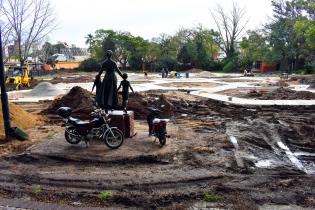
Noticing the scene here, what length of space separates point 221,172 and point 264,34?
5650 cm

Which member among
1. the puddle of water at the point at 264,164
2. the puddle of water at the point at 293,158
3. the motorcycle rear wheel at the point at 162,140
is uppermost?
the motorcycle rear wheel at the point at 162,140

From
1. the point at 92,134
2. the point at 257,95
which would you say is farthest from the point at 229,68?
the point at 92,134

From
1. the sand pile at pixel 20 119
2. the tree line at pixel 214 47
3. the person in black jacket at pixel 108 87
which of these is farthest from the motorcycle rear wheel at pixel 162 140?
the tree line at pixel 214 47

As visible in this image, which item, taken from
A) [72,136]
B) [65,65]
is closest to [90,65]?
[65,65]

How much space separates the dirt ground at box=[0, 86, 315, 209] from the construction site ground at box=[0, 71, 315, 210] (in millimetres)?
15

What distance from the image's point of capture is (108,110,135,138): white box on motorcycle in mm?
10039

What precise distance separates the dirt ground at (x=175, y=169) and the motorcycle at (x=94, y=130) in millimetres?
218

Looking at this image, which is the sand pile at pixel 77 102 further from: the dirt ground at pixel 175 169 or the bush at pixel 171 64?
the bush at pixel 171 64

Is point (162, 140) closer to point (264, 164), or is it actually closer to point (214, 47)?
point (264, 164)

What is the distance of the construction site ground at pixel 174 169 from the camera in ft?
19.9

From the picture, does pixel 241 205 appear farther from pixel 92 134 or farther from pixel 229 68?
pixel 229 68

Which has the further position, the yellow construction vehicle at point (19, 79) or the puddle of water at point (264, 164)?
the yellow construction vehicle at point (19, 79)

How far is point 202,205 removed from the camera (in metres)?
5.83

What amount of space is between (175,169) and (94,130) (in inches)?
101
